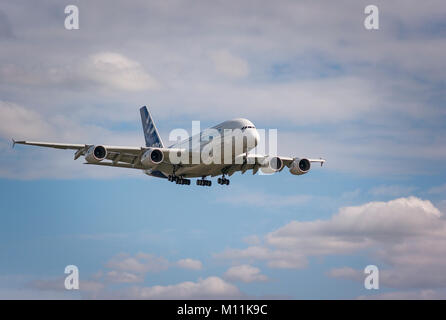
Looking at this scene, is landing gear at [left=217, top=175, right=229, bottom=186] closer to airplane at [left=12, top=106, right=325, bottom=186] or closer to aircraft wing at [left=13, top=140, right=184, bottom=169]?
airplane at [left=12, top=106, right=325, bottom=186]

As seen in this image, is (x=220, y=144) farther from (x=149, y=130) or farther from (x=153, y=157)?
(x=149, y=130)

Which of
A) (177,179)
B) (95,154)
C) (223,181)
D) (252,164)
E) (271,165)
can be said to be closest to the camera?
(95,154)

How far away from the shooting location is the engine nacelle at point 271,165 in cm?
7700

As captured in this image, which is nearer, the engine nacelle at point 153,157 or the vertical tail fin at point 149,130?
the engine nacelle at point 153,157

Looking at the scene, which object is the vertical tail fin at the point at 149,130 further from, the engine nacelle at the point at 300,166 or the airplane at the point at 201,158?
the engine nacelle at the point at 300,166

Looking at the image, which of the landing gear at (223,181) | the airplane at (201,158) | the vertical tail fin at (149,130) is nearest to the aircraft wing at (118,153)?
the airplane at (201,158)

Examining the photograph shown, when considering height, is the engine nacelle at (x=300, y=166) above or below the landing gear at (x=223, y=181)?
above

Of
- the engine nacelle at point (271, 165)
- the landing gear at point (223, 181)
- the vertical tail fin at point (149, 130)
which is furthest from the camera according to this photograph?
the vertical tail fin at point (149, 130)

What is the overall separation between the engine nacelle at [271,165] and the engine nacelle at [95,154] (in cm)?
1948

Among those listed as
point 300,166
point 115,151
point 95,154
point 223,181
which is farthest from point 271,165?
point 95,154

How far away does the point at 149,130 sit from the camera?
91.7 meters

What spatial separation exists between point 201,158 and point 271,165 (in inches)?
413
